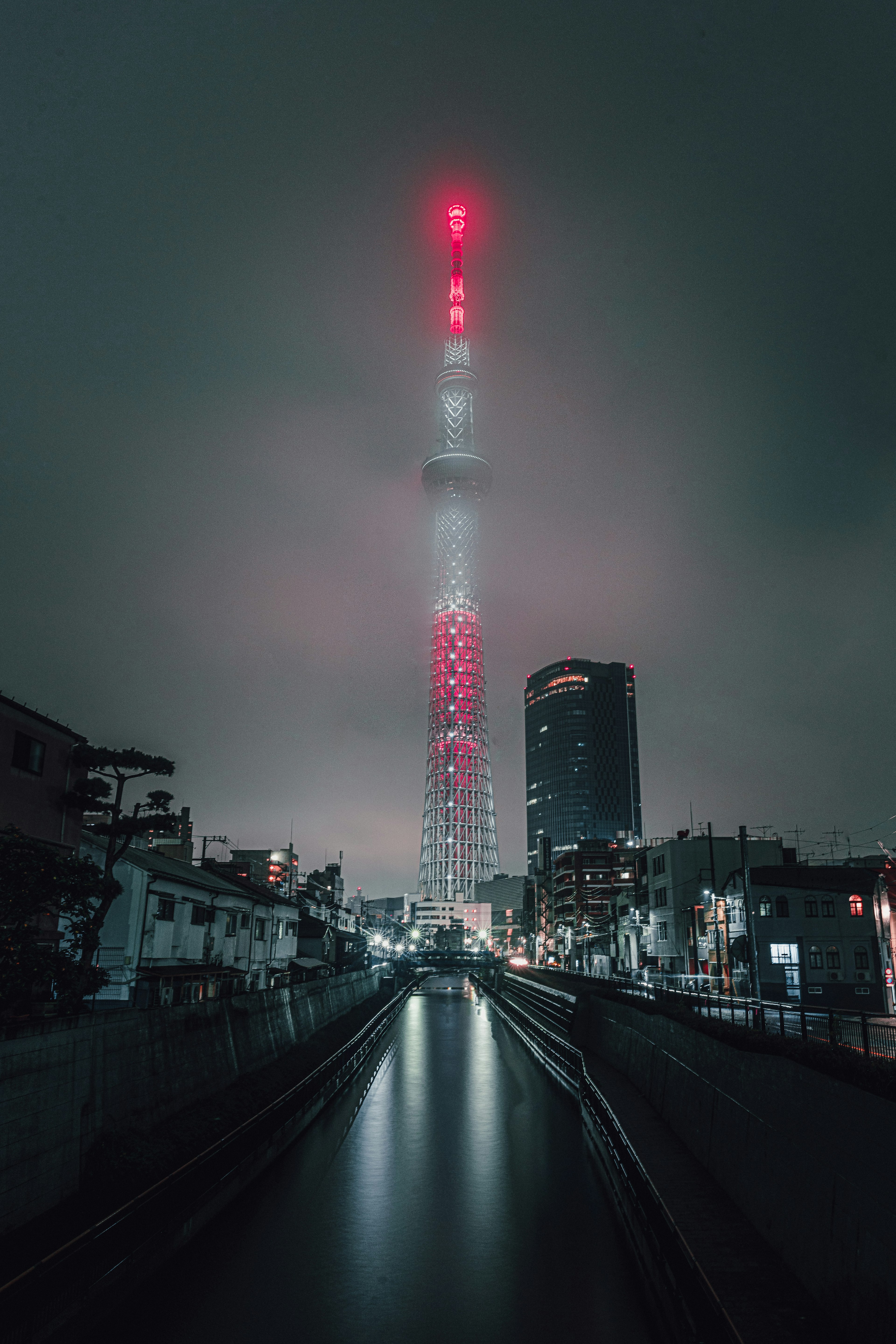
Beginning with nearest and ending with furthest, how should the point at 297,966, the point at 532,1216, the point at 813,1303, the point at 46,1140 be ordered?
the point at 813,1303, the point at 46,1140, the point at 532,1216, the point at 297,966

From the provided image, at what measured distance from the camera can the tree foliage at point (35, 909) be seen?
58.5 ft

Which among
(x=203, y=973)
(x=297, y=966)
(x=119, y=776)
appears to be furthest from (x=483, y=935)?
(x=119, y=776)

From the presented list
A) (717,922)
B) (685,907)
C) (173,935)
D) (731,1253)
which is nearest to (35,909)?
(731,1253)

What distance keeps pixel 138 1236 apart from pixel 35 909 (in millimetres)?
7034

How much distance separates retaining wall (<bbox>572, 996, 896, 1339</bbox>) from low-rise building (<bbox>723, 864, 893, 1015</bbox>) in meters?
36.0

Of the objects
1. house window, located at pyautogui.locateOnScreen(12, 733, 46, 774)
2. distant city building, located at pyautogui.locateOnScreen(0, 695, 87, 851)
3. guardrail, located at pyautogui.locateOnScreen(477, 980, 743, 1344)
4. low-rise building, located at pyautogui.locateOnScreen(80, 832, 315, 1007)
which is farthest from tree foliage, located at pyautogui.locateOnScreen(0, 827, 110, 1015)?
guardrail, located at pyautogui.locateOnScreen(477, 980, 743, 1344)

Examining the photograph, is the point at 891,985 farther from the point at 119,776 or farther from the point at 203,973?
the point at 119,776

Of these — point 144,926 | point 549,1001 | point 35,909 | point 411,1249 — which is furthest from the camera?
point 549,1001

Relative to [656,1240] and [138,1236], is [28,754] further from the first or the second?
[656,1240]

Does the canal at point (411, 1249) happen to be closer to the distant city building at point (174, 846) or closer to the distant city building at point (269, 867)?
the distant city building at point (174, 846)

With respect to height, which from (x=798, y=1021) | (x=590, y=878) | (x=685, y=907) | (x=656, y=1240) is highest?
(x=590, y=878)

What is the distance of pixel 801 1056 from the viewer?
A: 15234 millimetres

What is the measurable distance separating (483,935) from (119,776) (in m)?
176

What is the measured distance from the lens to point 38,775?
1248 inches
